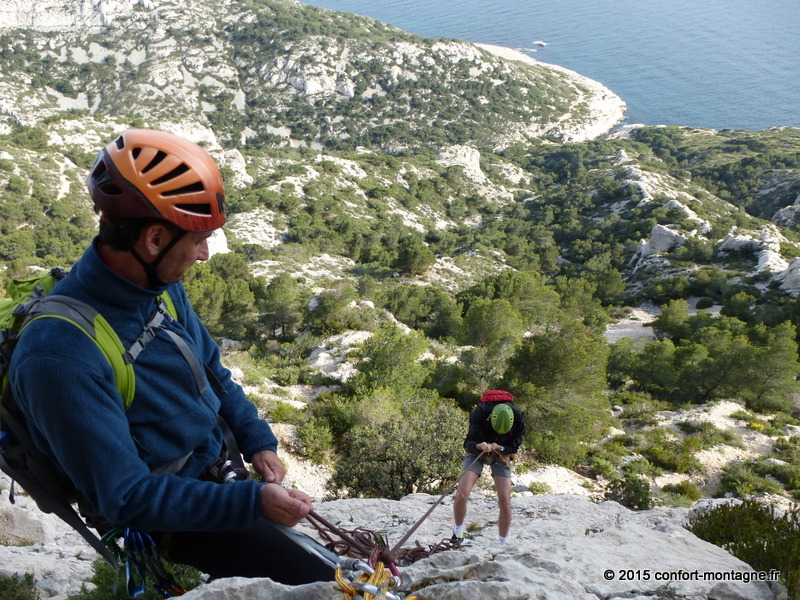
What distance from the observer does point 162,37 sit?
113 metres

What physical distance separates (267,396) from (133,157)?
41.2 feet

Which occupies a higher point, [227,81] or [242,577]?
[242,577]

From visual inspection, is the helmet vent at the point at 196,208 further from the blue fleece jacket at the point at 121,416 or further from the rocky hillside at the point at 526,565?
the rocky hillside at the point at 526,565

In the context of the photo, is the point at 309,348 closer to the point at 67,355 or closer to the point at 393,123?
the point at 67,355

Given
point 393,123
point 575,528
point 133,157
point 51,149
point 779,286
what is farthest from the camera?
point 393,123

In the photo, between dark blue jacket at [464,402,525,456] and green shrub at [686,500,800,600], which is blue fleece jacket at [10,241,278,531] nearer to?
green shrub at [686,500,800,600]

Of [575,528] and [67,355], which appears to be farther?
[575,528]

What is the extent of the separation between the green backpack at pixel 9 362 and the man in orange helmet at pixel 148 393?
32mm

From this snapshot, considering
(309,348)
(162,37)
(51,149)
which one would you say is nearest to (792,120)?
(309,348)

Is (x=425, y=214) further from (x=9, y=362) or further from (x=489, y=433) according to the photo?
(x=9, y=362)

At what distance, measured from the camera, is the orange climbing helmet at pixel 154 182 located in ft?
4.98

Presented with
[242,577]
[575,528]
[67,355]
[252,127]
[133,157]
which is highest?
[133,157]

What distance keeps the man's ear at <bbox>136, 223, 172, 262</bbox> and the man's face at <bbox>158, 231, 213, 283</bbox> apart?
0.03 metres

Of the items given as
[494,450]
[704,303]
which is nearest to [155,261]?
[494,450]
